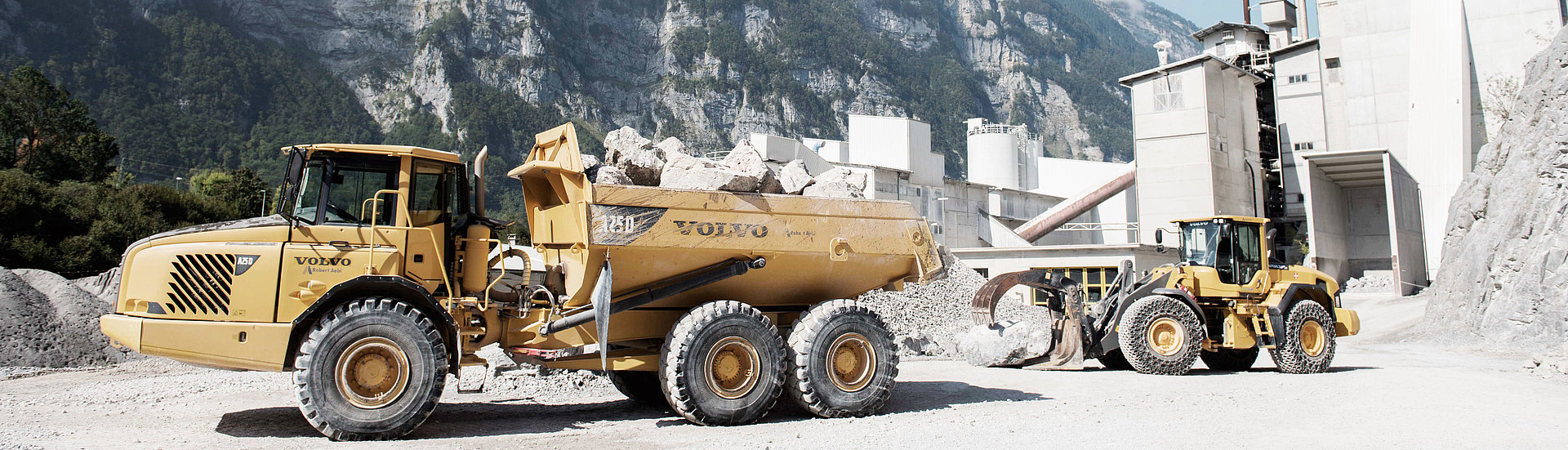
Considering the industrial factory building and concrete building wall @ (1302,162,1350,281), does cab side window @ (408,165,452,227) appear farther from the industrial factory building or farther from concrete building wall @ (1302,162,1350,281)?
concrete building wall @ (1302,162,1350,281)

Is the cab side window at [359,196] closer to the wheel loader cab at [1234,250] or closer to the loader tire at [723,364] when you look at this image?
the loader tire at [723,364]

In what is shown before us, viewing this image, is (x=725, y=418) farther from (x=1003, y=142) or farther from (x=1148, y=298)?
(x=1003, y=142)

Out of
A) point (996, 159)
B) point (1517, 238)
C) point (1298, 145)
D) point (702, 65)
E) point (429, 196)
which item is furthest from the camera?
point (702, 65)

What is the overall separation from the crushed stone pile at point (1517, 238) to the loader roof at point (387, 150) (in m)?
18.3

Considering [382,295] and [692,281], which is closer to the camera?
[382,295]

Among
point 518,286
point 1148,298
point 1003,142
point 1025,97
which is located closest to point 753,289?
point 518,286

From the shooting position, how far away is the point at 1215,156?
133 feet

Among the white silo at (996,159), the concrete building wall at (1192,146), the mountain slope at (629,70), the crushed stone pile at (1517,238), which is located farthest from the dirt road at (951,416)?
the mountain slope at (629,70)

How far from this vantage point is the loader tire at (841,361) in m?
8.20

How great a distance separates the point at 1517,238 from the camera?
17.7 metres


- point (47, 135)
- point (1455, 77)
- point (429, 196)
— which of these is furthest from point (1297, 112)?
point (47, 135)

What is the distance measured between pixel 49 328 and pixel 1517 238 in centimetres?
2698

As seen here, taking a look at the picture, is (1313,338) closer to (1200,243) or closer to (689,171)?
(1200,243)

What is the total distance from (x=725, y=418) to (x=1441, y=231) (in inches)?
1398
